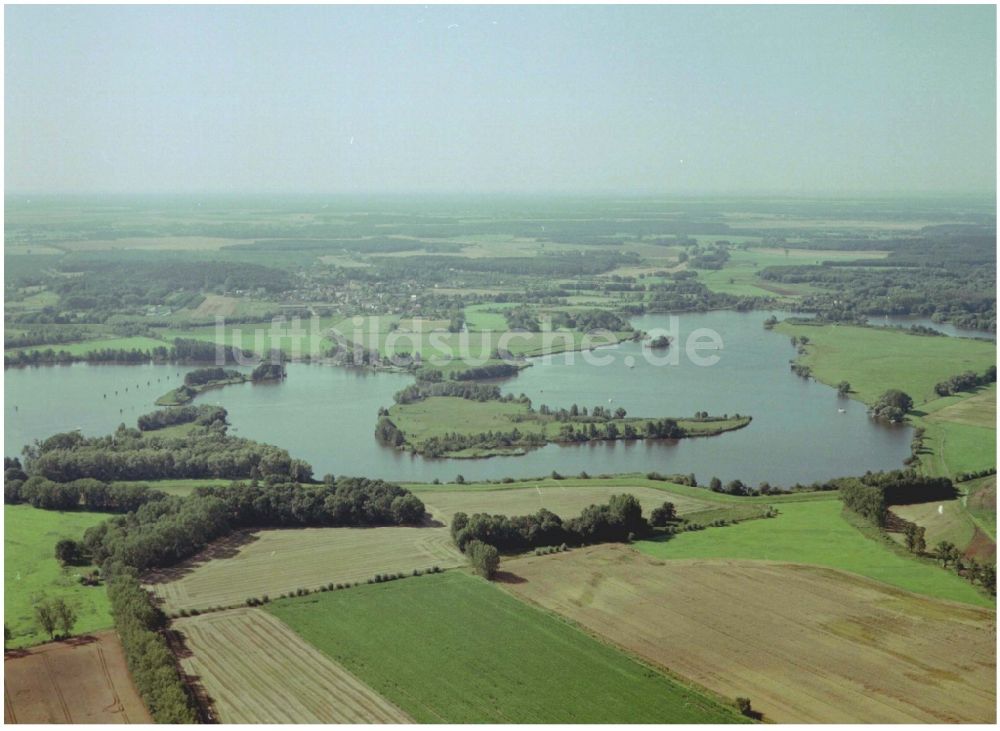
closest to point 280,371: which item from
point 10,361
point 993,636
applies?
point 10,361

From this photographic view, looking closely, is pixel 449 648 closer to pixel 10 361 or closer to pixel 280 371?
pixel 280 371

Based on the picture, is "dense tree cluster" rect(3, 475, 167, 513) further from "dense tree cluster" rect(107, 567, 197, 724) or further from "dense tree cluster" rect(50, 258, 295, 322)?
"dense tree cluster" rect(50, 258, 295, 322)

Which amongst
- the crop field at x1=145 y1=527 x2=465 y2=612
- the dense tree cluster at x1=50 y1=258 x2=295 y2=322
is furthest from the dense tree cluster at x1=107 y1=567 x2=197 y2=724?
the dense tree cluster at x1=50 y1=258 x2=295 y2=322

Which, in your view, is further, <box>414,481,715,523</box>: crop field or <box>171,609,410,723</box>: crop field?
<box>414,481,715,523</box>: crop field

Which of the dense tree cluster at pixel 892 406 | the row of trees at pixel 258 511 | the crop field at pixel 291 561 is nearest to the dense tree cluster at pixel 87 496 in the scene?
the row of trees at pixel 258 511

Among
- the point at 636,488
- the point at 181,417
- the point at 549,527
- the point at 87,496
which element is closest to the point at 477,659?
the point at 549,527

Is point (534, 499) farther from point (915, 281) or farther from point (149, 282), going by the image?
point (915, 281)
